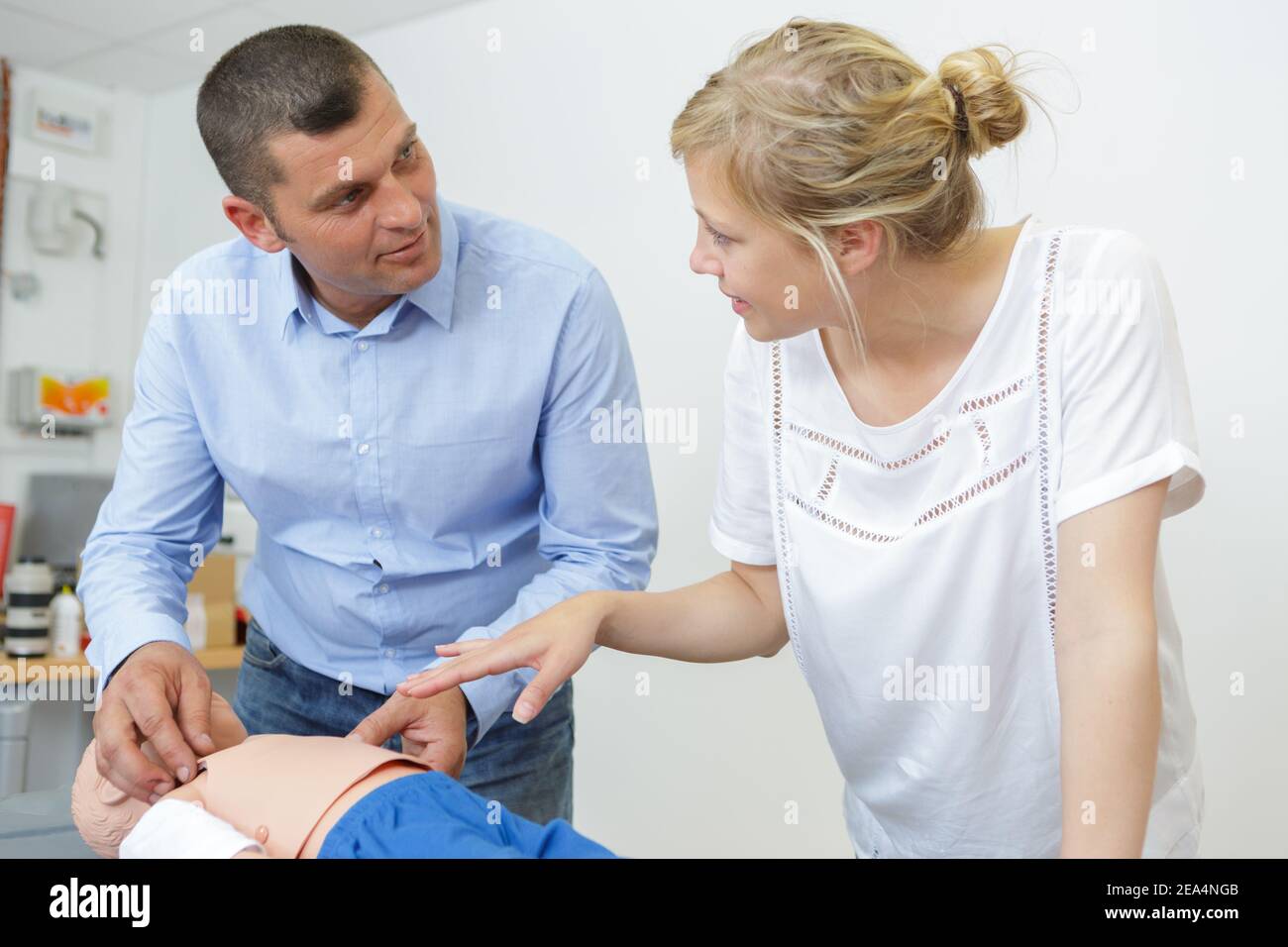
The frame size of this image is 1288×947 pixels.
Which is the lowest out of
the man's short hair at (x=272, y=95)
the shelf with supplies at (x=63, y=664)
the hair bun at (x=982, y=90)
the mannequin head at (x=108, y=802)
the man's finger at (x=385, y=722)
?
the shelf with supplies at (x=63, y=664)

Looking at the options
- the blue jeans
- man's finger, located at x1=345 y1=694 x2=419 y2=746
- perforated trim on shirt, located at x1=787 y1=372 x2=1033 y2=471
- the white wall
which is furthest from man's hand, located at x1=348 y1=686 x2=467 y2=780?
the white wall

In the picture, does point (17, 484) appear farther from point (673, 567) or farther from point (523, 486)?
point (523, 486)

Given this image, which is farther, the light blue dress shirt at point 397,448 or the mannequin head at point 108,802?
the light blue dress shirt at point 397,448

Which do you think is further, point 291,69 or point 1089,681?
point 291,69

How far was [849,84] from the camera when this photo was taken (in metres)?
1.01

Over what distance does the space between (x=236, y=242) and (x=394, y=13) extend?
2.05 m

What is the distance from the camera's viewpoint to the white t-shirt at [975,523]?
100 cm

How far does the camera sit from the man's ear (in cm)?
145

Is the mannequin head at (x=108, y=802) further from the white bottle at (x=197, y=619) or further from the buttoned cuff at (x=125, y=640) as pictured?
the white bottle at (x=197, y=619)

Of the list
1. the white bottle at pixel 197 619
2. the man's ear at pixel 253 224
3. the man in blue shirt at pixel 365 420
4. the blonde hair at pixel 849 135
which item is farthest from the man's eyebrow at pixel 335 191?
the white bottle at pixel 197 619

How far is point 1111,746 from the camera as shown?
2.96 feet

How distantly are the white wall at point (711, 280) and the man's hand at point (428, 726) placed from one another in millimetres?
1043

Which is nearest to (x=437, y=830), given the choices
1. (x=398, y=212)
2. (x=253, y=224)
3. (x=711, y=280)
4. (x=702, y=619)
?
(x=702, y=619)
